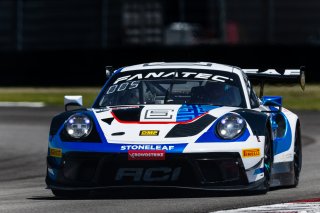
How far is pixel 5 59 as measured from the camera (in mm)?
34625

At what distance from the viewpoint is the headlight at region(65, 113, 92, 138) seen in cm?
870

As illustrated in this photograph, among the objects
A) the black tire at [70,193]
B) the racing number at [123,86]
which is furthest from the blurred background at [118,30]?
the black tire at [70,193]

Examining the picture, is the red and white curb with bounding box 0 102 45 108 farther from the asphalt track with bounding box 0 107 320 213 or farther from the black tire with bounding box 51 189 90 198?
the black tire with bounding box 51 189 90 198

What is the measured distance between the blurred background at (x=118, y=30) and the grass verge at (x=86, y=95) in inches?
15.2

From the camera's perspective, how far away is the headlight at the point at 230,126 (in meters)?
8.55

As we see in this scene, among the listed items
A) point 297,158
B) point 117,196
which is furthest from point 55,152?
point 297,158

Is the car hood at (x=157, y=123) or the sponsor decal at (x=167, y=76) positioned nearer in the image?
the car hood at (x=157, y=123)

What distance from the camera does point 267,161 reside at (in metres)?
8.91

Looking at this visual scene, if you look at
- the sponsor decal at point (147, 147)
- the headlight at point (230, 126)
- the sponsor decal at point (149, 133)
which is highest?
the headlight at point (230, 126)

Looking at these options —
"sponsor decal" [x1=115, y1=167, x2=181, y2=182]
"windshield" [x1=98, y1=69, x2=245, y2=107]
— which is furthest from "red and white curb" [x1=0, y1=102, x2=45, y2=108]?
"sponsor decal" [x1=115, y1=167, x2=181, y2=182]

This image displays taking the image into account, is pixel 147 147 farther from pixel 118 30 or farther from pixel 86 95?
pixel 118 30

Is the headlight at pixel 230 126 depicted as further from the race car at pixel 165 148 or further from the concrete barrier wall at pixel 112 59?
the concrete barrier wall at pixel 112 59

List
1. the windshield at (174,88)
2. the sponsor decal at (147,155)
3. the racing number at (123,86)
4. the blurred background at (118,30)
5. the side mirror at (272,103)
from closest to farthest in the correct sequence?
1. the sponsor decal at (147,155)
2. the windshield at (174,88)
3. the side mirror at (272,103)
4. the racing number at (123,86)
5. the blurred background at (118,30)

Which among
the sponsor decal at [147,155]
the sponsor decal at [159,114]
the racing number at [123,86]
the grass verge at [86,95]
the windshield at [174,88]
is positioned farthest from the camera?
the grass verge at [86,95]
